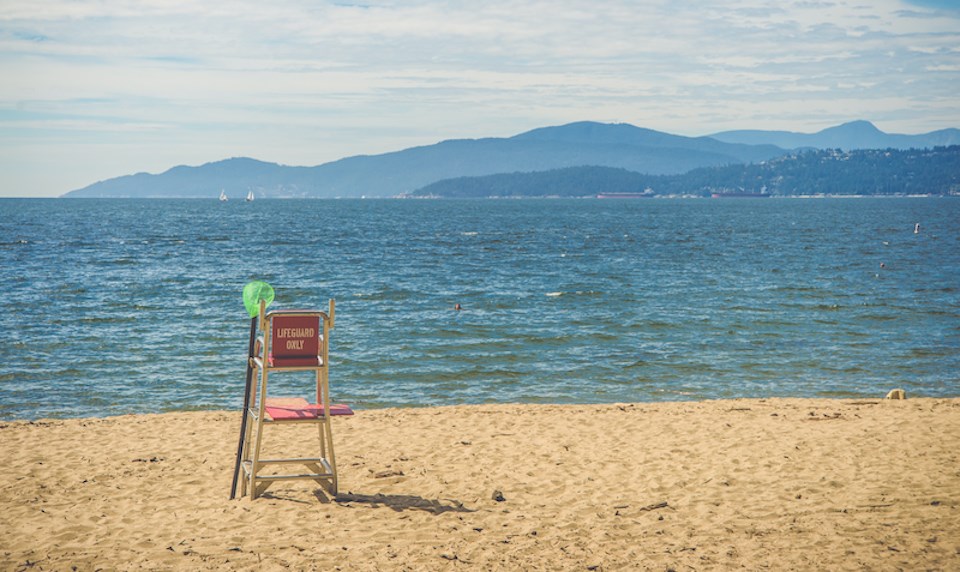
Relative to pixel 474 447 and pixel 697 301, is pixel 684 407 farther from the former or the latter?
pixel 697 301

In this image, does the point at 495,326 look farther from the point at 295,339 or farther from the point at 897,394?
the point at 295,339

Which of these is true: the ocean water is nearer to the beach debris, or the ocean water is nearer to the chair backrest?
the beach debris

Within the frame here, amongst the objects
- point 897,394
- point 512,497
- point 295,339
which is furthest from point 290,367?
point 897,394

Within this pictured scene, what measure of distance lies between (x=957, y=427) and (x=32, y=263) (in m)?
48.7

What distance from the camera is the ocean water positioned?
19.3 m

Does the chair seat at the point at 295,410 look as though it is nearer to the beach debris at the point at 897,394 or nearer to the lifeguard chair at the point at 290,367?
the lifeguard chair at the point at 290,367

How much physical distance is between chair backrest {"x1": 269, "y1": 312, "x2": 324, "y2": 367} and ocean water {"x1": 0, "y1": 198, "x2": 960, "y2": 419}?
897 centimetres

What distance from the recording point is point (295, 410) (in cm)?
957

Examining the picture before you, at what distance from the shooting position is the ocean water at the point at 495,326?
19.3 m

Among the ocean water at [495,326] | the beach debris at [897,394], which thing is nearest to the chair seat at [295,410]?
the ocean water at [495,326]

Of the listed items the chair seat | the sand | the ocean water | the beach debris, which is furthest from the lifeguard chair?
the beach debris

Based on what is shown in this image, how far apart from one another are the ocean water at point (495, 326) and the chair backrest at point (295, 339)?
29.4 feet

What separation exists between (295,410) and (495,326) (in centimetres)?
1867

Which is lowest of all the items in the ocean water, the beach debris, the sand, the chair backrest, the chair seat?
the ocean water
